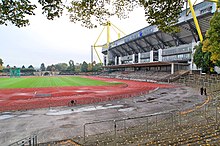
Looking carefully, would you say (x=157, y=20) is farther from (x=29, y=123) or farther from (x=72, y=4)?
(x=29, y=123)

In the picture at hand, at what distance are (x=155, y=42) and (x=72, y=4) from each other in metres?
77.1

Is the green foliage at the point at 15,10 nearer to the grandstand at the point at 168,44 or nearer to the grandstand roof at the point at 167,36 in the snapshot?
the grandstand roof at the point at 167,36

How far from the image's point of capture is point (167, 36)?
70938mm

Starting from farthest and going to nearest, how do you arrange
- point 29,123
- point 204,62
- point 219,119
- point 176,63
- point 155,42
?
point 155,42
point 176,63
point 204,62
point 29,123
point 219,119

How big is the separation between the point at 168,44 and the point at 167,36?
6.16m

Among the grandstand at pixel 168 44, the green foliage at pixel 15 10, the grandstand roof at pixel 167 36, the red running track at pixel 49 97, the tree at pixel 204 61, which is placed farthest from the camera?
the grandstand at pixel 168 44

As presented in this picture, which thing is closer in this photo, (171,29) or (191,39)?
(171,29)

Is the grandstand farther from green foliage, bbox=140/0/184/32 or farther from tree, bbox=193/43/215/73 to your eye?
green foliage, bbox=140/0/184/32

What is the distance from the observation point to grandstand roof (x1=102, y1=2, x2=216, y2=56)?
5098 cm

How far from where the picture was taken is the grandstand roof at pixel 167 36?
51.0 metres

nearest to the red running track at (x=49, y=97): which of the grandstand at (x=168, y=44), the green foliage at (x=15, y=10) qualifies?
the green foliage at (x=15, y=10)

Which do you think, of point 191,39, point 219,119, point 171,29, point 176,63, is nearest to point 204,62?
point 176,63

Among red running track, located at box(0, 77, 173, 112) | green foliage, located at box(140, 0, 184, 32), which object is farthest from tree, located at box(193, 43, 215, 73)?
green foliage, located at box(140, 0, 184, 32)

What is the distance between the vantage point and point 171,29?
8711 millimetres
